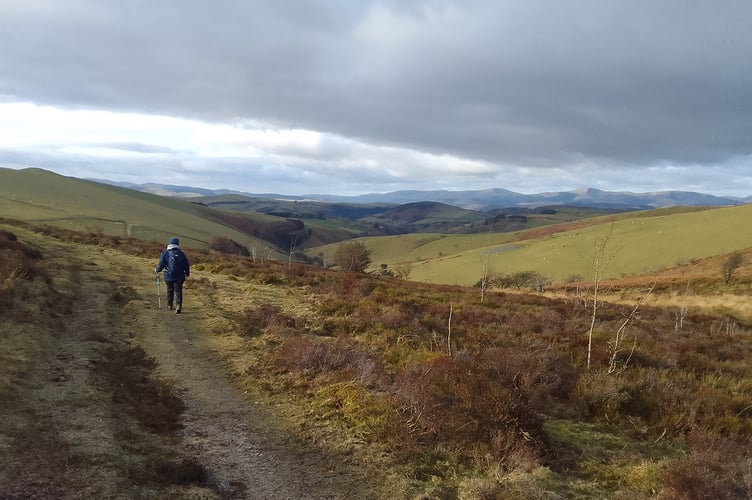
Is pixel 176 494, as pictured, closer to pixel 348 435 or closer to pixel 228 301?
pixel 348 435

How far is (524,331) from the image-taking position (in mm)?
14438

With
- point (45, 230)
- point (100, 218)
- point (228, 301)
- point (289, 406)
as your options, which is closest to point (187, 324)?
point (228, 301)

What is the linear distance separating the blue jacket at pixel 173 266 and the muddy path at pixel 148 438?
3232 mm

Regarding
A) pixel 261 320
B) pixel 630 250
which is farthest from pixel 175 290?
pixel 630 250

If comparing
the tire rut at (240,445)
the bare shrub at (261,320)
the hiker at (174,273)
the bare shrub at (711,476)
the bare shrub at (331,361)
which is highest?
the hiker at (174,273)

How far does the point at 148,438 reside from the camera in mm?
6078

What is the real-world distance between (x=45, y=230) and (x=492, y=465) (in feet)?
159

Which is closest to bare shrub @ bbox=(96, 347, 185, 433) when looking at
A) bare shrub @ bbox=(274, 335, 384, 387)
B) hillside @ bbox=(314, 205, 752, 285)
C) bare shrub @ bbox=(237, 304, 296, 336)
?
bare shrub @ bbox=(274, 335, 384, 387)

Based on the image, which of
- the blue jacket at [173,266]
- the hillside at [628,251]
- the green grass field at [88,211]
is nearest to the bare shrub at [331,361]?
the blue jacket at [173,266]

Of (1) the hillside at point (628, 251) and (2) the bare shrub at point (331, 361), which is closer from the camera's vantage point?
(2) the bare shrub at point (331, 361)

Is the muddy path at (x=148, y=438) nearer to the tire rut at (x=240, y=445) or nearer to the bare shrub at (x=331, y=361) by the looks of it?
the tire rut at (x=240, y=445)

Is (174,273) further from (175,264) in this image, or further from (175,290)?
(175,290)

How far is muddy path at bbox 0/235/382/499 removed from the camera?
495 centimetres

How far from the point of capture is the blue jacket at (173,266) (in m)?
14.0
